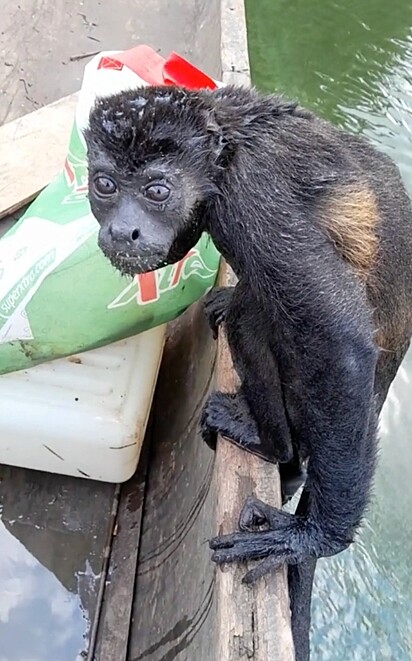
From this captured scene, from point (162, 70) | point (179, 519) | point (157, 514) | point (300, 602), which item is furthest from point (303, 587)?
point (162, 70)

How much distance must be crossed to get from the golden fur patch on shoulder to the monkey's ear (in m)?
0.16

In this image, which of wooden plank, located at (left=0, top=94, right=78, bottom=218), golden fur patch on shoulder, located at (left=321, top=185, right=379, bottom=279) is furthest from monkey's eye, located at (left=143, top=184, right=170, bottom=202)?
wooden plank, located at (left=0, top=94, right=78, bottom=218)

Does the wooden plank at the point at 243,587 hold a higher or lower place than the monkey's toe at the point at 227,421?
higher

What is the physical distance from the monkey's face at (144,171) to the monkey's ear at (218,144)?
0.02 meters

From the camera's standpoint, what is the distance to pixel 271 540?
1449 mm

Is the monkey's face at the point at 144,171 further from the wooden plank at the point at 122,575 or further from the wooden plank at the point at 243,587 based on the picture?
the wooden plank at the point at 122,575

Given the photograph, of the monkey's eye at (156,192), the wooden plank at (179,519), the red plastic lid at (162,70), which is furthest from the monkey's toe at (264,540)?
the red plastic lid at (162,70)

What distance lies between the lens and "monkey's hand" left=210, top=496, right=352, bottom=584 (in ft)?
4.66

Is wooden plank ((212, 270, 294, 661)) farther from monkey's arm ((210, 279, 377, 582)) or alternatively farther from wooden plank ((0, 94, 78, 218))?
wooden plank ((0, 94, 78, 218))

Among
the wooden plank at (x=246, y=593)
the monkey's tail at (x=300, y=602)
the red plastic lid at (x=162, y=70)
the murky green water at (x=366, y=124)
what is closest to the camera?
the wooden plank at (x=246, y=593)

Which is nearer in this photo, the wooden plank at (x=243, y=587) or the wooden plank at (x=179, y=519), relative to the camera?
the wooden plank at (x=243, y=587)

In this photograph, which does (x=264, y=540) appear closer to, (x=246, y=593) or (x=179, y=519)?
(x=246, y=593)

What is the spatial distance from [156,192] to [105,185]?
0.08 m

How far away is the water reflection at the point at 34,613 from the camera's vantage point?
1.88 meters
